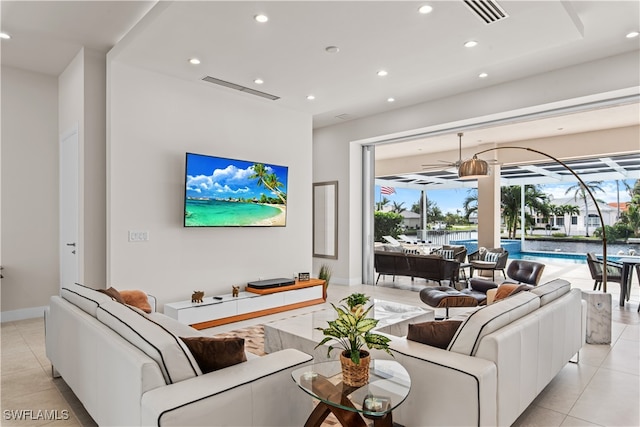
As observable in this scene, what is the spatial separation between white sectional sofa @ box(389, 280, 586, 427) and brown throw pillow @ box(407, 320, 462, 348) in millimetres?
45

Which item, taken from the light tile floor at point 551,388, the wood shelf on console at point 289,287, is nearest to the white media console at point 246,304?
the wood shelf on console at point 289,287

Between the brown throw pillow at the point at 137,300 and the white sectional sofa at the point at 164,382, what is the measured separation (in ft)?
4.28

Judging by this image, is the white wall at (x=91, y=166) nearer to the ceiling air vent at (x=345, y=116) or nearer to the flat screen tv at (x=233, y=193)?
the flat screen tv at (x=233, y=193)

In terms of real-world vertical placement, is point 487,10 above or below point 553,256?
above

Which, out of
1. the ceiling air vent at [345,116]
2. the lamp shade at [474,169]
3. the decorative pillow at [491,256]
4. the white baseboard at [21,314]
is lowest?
the white baseboard at [21,314]

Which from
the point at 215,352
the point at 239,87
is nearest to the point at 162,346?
the point at 215,352

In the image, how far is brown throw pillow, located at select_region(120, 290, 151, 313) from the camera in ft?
11.9

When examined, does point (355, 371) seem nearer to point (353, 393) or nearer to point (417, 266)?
point (353, 393)

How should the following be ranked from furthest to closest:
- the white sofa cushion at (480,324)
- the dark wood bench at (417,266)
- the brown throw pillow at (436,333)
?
the dark wood bench at (417,266) < the brown throw pillow at (436,333) < the white sofa cushion at (480,324)

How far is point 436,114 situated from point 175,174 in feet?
13.3

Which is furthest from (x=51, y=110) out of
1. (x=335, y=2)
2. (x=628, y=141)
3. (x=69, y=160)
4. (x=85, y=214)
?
(x=628, y=141)

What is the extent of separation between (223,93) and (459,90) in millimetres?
3407

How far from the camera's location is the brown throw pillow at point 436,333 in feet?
7.42

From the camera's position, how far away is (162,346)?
5.66ft
